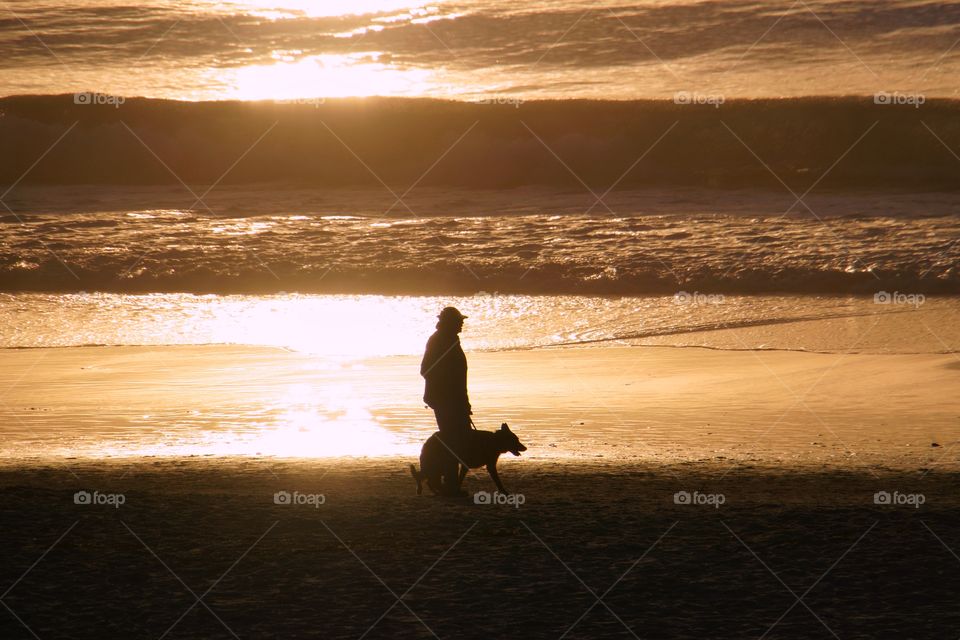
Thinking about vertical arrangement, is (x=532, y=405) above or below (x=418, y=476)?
above

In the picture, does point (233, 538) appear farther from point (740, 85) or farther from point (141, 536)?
point (740, 85)

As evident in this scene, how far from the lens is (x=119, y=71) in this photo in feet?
98.8

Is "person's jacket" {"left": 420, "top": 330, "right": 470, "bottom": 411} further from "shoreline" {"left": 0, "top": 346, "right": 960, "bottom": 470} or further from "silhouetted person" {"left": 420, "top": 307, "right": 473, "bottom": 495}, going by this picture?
"shoreline" {"left": 0, "top": 346, "right": 960, "bottom": 470}

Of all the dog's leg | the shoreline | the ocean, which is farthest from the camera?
the ocean

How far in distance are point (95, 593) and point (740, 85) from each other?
24681 mm

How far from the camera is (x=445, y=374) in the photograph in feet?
24.2

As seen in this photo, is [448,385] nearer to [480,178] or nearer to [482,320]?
[482,320]

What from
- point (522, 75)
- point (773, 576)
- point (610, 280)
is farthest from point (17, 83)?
point (773, 576)

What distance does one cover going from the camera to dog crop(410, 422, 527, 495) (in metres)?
7.24

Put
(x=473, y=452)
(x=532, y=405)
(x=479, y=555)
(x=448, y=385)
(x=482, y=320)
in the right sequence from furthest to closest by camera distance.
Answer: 1. (x=482, y=320)
2. (x=532, y=405)
3. (x=448, y=385)
4. (x=473, y=452)
5. (x=479, y=555)

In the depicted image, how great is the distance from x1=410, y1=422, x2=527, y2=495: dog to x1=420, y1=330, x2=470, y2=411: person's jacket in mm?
205

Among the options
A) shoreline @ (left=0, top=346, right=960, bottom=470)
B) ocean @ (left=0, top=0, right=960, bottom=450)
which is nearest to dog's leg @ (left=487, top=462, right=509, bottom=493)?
shoreline @ (left=0, top=346, right=960, bottom=470)

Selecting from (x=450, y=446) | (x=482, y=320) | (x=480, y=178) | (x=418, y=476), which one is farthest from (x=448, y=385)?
(x=480, y=178)

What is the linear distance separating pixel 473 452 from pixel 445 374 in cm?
48
